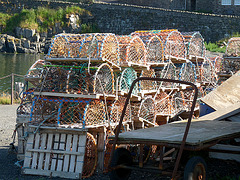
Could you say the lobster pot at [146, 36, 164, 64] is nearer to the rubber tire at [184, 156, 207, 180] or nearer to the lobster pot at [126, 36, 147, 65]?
the lobster pot at [126, 36, 147, 65]

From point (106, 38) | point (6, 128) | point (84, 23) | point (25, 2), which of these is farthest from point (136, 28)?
point (106, 38)

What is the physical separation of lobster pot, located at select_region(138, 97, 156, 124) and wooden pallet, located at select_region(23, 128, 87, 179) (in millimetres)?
1316

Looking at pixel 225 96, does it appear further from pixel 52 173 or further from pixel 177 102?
pixel 52 173

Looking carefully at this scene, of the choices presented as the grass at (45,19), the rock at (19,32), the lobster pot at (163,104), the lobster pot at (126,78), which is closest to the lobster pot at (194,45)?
the lobster pot at (163,104)

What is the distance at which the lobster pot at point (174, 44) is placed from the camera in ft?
23.0

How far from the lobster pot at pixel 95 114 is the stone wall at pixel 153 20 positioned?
21394 mm

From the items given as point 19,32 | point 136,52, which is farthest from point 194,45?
point 19,32

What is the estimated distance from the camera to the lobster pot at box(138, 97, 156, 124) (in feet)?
20.1

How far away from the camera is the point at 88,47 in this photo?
18.1 feet

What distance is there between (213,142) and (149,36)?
10.7 feet

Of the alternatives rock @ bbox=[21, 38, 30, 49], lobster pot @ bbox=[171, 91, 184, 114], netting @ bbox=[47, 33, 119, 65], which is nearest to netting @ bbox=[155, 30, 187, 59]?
lobster pot @ bbox=[171, 91, 184, 114]

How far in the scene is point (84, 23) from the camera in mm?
31578

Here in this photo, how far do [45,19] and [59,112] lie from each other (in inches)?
1084

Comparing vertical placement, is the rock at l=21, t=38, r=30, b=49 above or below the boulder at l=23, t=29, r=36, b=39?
below
